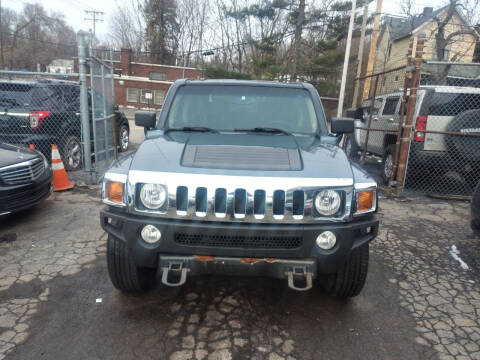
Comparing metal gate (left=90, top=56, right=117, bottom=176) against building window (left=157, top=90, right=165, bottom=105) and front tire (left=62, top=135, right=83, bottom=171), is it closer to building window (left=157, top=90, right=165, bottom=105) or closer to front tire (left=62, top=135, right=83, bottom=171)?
front tire (left=62, top=135, right=83, bottom=171)

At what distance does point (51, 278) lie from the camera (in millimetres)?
3141

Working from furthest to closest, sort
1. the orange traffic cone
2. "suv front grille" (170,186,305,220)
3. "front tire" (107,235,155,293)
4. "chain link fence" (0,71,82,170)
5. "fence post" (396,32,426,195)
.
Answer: "chain link fence" (0,71,82,170), the orange traffic cone, "fence post" (396,32,426,195), "front tire" (107,235,155,293), "suv front grille" (170,186,305,220)

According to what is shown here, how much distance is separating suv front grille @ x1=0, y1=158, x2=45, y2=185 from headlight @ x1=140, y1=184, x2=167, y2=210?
2780 mm

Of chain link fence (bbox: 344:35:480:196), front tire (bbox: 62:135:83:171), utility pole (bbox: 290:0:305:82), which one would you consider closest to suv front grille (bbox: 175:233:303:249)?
chain link fence (bbox: 344:35:480:196)

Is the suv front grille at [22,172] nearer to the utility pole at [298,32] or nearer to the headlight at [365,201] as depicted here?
the headlight at [365,201]

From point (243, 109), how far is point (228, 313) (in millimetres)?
1873

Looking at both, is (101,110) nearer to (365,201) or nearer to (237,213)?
(237,213)

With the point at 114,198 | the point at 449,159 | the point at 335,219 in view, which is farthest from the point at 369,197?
the point at 449,159

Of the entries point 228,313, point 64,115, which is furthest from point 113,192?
point 64,115

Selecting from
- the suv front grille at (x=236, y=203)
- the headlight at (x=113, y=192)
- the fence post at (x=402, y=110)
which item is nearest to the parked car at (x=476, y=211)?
the fence post at (x=402, y=110)

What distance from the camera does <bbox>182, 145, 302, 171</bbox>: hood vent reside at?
230 cm

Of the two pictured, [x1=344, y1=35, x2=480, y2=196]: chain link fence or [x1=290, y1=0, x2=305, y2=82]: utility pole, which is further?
[x1=290, y1=0, x2=305, y2=82]: utility pole

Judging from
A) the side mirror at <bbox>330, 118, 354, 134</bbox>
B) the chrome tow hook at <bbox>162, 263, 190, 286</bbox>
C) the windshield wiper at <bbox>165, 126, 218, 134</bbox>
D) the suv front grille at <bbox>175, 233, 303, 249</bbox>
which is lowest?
the chrome tow hook at <bbox>162, 263, 190, 286</bbox>

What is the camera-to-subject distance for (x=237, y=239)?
7.23ft
